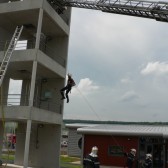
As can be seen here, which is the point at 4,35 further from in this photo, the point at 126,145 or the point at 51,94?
the point at 126,145


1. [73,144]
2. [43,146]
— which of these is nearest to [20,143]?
[43,146]

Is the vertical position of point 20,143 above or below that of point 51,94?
below

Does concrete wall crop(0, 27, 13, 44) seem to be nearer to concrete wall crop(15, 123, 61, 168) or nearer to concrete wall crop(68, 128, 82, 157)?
concrete wall crop(15, 123, 61, 168)

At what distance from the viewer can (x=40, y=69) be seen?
25.0 meters

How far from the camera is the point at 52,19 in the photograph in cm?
2483

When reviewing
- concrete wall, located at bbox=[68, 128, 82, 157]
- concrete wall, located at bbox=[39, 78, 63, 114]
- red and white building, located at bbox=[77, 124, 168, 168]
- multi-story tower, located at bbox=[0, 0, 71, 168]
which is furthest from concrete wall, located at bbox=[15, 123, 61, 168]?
concrete wall, located at bbox=[68, 128, 82, 157]

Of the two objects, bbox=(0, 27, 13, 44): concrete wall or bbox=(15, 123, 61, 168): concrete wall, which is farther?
bbox=(15, 123, 61, 168): concrete wall

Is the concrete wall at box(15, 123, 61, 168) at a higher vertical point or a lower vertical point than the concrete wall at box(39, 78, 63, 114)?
lower

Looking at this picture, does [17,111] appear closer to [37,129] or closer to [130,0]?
[37,129]

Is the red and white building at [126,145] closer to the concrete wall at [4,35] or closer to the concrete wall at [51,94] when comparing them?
the concrete wall at [51,94]

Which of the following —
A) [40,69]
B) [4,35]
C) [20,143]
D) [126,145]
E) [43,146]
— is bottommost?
[43,146]

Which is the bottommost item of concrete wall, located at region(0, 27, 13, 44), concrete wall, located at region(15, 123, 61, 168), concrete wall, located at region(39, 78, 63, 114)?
concrete wall, located at region(15, 123, 61, 168)

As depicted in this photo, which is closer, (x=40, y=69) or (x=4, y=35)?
(x=40, y=69)

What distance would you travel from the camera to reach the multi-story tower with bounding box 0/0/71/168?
77.3 feet
